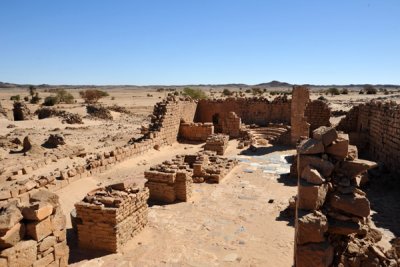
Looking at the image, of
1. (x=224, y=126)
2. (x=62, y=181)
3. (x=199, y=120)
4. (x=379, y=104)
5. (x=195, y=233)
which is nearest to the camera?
(x=195, y=233)

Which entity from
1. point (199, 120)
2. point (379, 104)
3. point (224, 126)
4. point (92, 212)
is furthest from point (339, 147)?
point (199, 120)

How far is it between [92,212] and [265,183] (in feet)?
24.1

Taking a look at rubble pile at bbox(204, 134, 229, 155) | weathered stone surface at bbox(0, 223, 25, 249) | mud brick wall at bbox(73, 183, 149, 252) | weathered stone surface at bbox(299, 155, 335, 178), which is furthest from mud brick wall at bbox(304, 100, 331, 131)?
weathered stone surface at bbox(0, 223, 25, 249)

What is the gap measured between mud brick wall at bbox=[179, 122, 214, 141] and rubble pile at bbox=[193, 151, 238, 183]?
638 cm

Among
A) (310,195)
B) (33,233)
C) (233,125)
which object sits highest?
(310,195)

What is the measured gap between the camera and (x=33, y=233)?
199 inches

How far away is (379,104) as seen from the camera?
16797 mm

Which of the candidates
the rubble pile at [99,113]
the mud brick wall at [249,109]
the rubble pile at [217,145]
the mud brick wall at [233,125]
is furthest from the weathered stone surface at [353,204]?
the rubble pile at [99,113]

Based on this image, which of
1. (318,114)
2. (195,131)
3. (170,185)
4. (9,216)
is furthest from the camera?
(318,114)

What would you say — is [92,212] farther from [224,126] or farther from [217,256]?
[224,126]

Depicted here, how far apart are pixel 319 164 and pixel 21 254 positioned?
4.51 m

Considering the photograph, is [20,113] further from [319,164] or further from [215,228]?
[319,164]

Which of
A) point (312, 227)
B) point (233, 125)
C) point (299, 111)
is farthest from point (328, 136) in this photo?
point (233, 125)

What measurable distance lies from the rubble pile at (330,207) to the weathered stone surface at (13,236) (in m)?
3.87
